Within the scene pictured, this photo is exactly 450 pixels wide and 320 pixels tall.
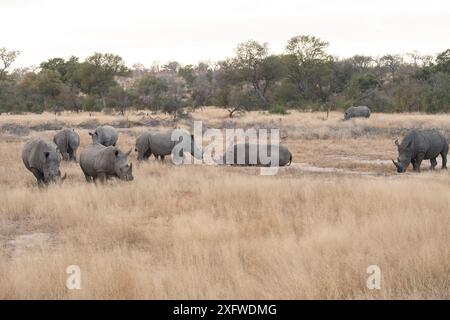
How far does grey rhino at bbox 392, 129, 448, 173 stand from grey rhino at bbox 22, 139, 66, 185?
9.27 meters

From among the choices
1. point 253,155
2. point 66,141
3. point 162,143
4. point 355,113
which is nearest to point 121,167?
point 162,143

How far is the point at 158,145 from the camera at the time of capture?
17812 millimetres

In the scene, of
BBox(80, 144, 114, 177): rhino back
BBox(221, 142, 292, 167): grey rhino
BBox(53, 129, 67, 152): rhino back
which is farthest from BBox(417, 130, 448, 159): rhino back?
BBox(53, 129, 67, 152): rhino back

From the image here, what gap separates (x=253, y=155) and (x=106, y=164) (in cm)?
597

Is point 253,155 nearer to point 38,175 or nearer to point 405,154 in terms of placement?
point 405,154

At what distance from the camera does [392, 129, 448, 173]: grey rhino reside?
1584 cm

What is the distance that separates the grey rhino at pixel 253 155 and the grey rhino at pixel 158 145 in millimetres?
1063

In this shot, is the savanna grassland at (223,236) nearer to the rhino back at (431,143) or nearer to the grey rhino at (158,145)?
the rhino back at (431,143)

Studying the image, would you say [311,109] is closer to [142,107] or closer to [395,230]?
[142,107]

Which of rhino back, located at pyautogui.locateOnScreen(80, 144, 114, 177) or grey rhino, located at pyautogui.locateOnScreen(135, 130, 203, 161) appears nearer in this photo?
rhino back, located at pyautogui.locateOnScreen(80, 144, 114, 177)

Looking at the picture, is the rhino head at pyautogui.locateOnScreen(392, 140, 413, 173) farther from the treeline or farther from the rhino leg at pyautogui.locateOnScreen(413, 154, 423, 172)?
the treeline

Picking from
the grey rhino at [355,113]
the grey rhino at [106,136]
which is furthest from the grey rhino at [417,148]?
the grey rhino at [355,113]

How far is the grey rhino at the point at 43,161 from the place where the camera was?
12.2 metres
